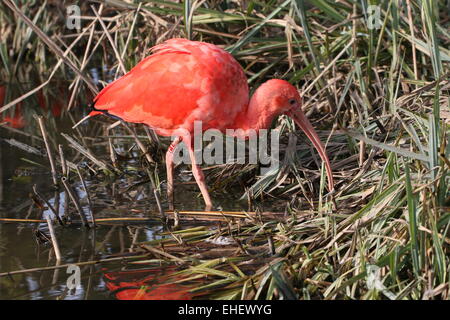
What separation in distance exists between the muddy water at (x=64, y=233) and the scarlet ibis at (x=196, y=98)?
1.12 feet

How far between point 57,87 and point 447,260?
5728mm

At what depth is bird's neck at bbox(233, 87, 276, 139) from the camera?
4848 mm

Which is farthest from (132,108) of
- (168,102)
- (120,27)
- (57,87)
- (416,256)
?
(57,87)

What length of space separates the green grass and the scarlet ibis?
36 centimetres

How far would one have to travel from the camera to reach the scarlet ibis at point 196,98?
4738 mm

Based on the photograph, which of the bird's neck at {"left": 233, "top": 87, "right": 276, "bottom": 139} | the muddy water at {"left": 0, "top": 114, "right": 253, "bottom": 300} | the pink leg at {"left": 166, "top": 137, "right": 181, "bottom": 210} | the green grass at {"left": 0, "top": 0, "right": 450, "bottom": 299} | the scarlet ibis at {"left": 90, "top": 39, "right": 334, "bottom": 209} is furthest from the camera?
the pink leg at {"left": 166, "top": 137, "right": 181, "bottom": 210}

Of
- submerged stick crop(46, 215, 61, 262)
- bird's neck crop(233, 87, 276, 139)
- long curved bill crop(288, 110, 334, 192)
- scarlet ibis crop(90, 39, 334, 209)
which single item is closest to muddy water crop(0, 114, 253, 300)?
submerged stick crop(46, 215, 61, 262)

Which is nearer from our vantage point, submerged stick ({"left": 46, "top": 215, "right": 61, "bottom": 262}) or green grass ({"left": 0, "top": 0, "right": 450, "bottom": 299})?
green grass ({"left": 0, "top": 0, "right": 450, "bottom": 299})

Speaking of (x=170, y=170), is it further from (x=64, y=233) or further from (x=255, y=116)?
(x=64, y=233)

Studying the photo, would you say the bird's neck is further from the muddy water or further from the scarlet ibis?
the muddy water

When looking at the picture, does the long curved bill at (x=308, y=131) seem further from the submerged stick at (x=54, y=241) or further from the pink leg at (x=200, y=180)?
the submerged stick at (x=54, y=241)

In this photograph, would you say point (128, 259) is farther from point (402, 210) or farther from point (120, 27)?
point (120, 27)

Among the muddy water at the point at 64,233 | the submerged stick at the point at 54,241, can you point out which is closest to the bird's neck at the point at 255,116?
the muddy water at the point at 64,233

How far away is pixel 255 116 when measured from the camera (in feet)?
16.0
